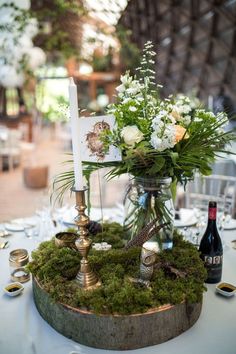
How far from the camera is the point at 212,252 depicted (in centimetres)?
120

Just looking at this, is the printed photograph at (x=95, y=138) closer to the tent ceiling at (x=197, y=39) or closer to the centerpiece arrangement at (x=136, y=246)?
the centerpiece arrangement at (x=136, y=246)

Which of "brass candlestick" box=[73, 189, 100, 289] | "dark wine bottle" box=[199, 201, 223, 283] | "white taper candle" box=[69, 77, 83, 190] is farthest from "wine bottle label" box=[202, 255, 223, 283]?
"white taper candle" box=[69, 77, 83, 190]

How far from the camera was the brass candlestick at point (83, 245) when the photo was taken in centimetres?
91

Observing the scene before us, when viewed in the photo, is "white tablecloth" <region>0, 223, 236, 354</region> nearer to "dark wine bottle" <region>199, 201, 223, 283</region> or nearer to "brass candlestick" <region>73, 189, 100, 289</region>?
"dark wine bottle" <region>199, 201, 223, 283</region>

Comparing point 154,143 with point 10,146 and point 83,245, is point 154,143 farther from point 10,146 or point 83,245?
point 10,146

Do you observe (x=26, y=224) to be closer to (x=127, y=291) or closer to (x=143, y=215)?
(x=143, y=215)

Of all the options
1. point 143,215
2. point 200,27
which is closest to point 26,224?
point 143,215

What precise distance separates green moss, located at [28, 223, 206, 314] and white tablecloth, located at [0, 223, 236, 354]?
0.10 m

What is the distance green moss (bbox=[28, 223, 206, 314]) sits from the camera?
891 millimetres

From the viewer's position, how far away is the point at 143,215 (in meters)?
1.20

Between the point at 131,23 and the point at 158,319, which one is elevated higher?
the point at 131,23

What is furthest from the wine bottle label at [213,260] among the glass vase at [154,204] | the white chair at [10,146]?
the white chair at [10,146]

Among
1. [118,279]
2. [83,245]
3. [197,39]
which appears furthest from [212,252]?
[197,39]

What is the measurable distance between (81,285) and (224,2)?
6.51 m
